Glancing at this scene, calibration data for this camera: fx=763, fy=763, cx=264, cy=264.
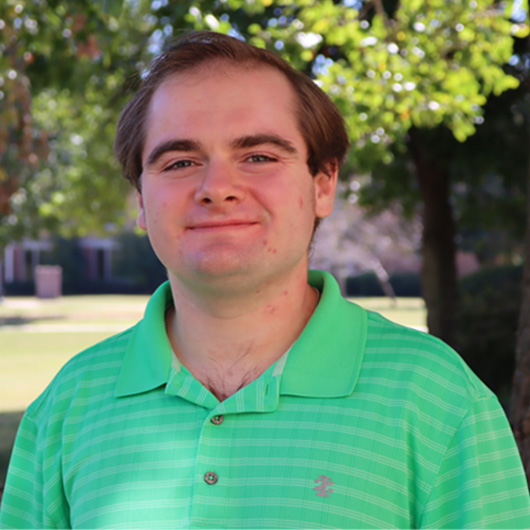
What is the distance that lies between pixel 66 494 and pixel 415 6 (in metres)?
5.28

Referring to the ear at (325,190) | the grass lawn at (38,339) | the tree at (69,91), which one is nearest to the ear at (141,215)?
the ear at (325,190)

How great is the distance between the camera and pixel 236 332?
184cm

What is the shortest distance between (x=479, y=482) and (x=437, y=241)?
9521 millimetres

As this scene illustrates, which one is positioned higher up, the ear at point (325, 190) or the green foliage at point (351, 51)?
the green foliage at point (351, 51)

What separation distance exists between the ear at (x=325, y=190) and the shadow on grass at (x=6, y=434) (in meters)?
4.87

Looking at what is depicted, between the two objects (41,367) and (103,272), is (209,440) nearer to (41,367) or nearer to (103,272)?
(41,367)

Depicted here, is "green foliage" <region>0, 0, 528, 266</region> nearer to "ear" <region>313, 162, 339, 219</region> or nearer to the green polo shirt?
"ear" <region>313, 162, 339, 219</region>

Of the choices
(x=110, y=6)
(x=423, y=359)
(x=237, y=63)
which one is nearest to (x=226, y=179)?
(x=237, y=63)

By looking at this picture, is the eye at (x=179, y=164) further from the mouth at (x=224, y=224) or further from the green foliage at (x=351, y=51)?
the green foliage at (x=351, y=51)

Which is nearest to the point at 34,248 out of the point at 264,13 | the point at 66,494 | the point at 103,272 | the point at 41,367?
the point at 103,272

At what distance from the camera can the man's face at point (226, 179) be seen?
1715mm

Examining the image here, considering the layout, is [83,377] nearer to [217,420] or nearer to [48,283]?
[217,420]

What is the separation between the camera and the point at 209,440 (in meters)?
1.67

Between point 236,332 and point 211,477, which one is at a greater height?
point 236,332
